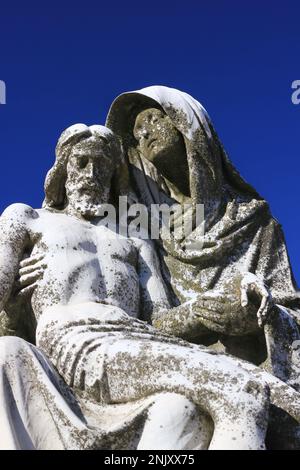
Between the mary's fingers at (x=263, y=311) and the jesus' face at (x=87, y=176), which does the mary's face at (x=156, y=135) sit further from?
the mary's fingers at (x=263, y=311)

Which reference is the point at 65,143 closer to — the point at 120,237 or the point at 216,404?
the point at 120,237

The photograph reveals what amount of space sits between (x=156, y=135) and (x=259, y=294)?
6.74 ft

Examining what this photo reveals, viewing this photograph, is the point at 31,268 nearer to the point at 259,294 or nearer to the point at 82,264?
the point at 82,264

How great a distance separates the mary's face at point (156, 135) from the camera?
7.15 metres

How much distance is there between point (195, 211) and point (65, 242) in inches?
49.3

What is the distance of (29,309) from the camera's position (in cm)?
621

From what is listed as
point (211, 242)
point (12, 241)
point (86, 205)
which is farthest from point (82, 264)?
point (211, 242)

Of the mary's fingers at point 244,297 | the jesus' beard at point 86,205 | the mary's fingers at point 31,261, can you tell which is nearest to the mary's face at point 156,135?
the jesus' beard at point 86,205

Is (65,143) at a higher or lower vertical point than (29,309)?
higher

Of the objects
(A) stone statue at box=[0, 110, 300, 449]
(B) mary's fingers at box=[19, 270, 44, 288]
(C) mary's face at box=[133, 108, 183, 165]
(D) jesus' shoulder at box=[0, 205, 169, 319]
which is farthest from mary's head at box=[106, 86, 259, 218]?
(B) mary's fingers at box=[19, 270, 44, 288]

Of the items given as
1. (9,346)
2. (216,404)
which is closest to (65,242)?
(9,346)

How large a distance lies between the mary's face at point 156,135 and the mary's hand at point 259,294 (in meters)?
1.75

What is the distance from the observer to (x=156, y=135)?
722 cm
